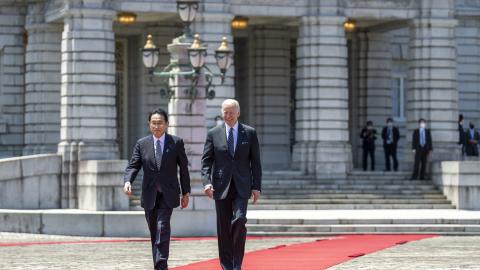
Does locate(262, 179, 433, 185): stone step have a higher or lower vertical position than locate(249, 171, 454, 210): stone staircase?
higher

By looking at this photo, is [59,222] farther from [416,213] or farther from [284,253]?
[416,213]

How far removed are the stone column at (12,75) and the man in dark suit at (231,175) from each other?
28.9 meters

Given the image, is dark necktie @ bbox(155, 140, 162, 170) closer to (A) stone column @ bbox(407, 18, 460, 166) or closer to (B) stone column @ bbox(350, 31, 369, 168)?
(A) stone column @ bbox(407, 18, 460, 166)

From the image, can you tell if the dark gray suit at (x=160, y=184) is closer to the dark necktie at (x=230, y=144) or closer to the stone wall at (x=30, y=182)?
the dark necktie at (x=230, y=144)

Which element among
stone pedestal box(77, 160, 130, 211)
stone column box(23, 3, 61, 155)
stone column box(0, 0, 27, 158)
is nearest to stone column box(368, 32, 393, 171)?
stone column box(23, 3, 61, 155)

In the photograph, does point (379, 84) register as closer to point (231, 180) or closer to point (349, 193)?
point (349, 193)

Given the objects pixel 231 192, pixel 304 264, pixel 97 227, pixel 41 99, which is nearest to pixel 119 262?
pixel 304 264

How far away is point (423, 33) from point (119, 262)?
24.3 m

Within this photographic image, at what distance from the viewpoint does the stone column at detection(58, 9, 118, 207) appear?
43.3 metres

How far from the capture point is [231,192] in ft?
63.7

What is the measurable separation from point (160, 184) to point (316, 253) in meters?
6.66

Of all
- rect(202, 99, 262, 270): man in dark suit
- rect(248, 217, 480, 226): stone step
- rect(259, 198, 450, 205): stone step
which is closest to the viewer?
rect(202, 99, 262, 270): man in dark suit

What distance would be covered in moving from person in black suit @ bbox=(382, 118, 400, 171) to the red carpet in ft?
52.0

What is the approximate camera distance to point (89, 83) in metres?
43.5
